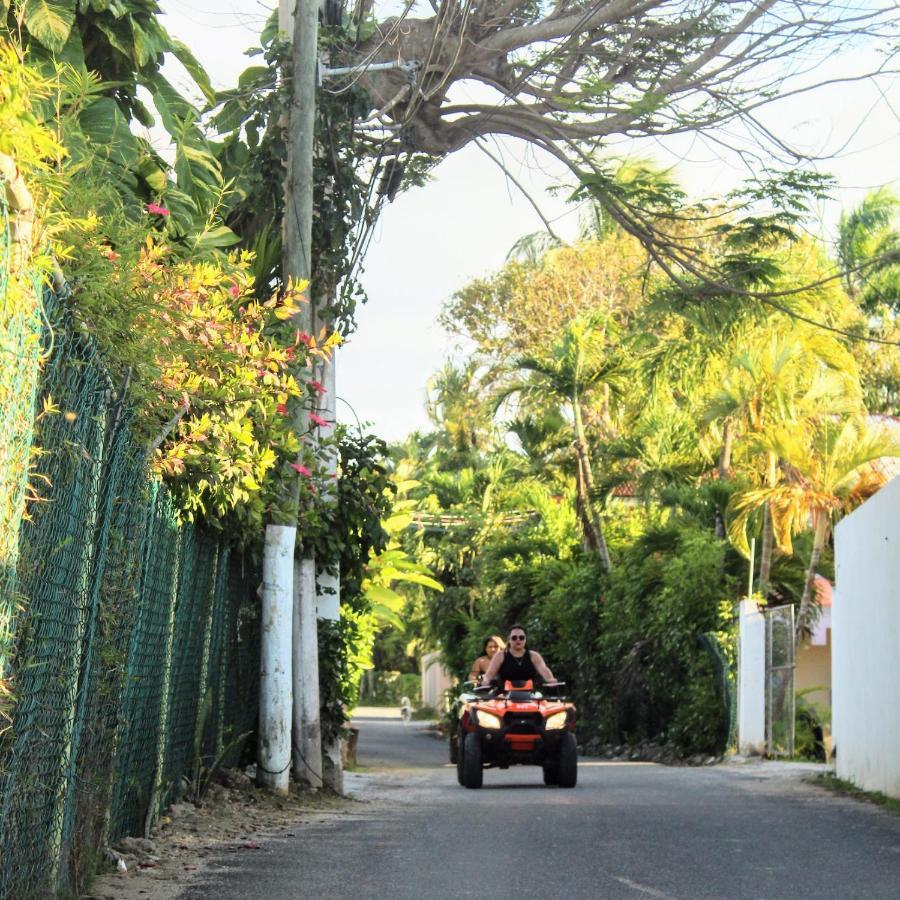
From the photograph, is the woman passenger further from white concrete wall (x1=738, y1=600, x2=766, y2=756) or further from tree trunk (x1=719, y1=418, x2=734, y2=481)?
tree trunk (x1=719, y1=418, x2=734, y2=481)

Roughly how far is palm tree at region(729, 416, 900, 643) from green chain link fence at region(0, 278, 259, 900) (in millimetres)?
14498

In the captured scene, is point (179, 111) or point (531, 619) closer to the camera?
point (179, 111)

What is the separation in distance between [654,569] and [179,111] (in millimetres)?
16466

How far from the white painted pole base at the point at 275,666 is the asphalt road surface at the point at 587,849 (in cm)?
83

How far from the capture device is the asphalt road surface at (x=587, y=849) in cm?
812

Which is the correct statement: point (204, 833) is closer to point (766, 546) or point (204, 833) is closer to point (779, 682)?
point (779, 682)

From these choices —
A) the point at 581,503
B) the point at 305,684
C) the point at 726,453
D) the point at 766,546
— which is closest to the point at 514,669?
the point at 305,684

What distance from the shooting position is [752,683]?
23172mm

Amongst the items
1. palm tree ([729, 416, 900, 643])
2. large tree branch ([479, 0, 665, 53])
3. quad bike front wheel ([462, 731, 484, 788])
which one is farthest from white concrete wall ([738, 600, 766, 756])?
large tree branch ([479, 0, 665, 53])

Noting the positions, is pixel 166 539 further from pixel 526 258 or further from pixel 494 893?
pixel 526 258

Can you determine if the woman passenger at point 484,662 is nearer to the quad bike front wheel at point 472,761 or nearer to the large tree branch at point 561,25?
the quad bike front wheel at point 472,761

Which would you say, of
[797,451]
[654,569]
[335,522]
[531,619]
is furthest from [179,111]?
[531,619]

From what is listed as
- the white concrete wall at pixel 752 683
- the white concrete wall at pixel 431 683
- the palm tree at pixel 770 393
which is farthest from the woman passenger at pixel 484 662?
the white concrete wall at pixel 431 683

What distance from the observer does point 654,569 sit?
27969 mm
